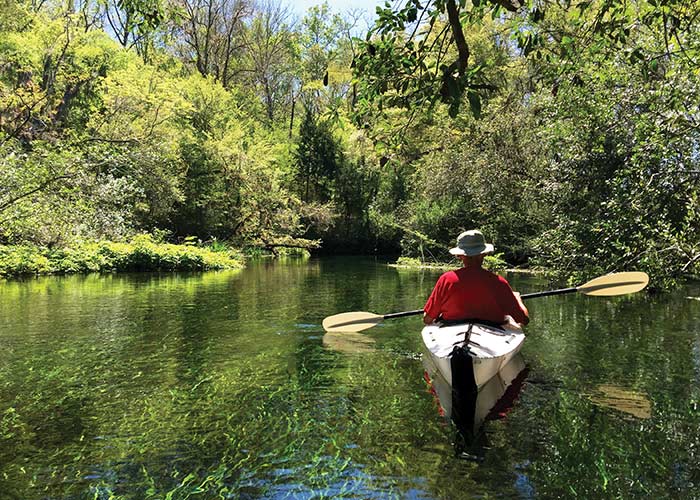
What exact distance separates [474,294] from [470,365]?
1.42 metres

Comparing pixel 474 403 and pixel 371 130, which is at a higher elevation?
pixel 371 130

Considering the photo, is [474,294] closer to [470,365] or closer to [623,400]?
[470,365]

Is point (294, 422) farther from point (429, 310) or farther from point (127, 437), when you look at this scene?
point (429, 310)

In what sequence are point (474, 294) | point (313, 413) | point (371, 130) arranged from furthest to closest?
point (474, 294), point (313, 413), point (371, 130)

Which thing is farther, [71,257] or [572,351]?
[71,257]

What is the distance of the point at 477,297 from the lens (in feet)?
18.7

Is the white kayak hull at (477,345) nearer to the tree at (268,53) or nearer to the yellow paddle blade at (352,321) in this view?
the yellow paddle blade at (352,321)

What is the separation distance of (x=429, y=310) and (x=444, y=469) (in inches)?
97.9

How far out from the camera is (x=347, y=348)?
25.9 feet

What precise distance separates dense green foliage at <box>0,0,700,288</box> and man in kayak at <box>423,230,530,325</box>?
1.16 m

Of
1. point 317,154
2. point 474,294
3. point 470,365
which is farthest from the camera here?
point 317,154

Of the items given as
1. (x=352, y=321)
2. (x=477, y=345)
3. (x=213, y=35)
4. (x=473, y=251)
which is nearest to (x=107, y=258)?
(x=352, y=321)

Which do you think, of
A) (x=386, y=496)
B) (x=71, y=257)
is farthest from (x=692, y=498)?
(x=71, y=257)

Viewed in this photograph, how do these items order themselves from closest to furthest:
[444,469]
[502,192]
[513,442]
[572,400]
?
[444,469], [513,442], [572,400], [502,192]
